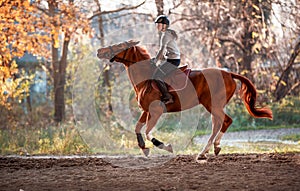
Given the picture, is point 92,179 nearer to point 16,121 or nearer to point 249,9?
point 16,121

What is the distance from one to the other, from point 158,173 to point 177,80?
1639 mm

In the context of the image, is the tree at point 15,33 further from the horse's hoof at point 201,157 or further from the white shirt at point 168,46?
the horse's hoof at point 201,157

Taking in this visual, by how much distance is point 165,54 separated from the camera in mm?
7695

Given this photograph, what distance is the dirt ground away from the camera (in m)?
5.74

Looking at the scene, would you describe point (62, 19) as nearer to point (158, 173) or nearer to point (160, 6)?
point (160, 6)

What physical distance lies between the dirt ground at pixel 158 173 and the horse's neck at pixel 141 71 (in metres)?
1.35

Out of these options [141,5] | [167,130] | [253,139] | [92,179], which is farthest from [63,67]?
[92,179]

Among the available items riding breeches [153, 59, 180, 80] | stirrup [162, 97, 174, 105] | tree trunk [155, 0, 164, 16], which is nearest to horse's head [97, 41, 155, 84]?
riding breeches [153, 59, 180, 80]

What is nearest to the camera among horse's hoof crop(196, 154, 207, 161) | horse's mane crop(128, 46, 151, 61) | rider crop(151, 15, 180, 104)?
rider crop(151, 15, 180, 104)

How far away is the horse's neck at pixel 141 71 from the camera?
7.77 metres

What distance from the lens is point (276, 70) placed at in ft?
60.7

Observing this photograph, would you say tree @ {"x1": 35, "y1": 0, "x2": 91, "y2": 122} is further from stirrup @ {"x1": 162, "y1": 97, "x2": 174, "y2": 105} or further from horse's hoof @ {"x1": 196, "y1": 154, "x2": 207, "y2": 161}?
horse's hoof @ {"x1": 196, "y1": 154, "x2": 207, "y2": 161}

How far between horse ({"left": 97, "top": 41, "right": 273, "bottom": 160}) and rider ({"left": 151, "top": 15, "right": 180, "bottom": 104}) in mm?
101

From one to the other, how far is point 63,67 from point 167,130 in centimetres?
436
